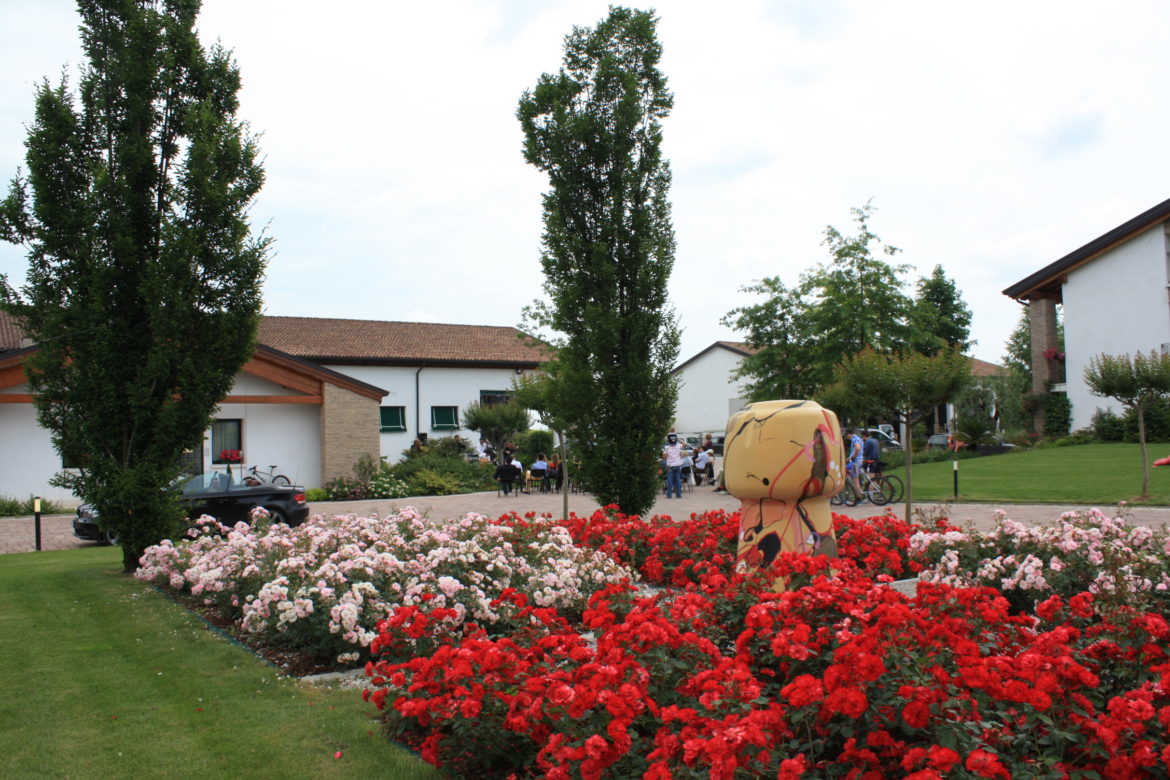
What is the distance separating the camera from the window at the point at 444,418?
4059 cm

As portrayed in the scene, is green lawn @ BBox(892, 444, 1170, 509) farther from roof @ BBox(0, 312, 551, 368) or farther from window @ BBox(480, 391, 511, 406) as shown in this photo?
window @ BBox(480, 391, 511, 406)

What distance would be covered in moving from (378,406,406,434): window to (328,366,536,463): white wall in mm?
181

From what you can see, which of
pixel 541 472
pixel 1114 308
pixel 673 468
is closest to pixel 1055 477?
pixel 673 468

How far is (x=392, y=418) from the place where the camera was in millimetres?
39375

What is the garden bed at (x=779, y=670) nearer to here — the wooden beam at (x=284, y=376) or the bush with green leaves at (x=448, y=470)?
the bush with green leaves at (x=448, y=470)

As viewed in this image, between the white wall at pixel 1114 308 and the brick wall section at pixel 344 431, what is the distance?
80.3ft

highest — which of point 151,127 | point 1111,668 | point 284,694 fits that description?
point 151,127

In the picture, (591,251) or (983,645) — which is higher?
(591,251)

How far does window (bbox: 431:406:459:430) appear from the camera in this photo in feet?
133

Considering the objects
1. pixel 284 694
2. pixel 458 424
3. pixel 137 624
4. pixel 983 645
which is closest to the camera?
pixel 983 645

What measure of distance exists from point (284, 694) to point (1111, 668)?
14.9 feet

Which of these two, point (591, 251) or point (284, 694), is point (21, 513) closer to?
point (591, 251)

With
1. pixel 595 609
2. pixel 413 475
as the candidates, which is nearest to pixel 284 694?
pixel 595 609

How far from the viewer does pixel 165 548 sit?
9.28 metres
